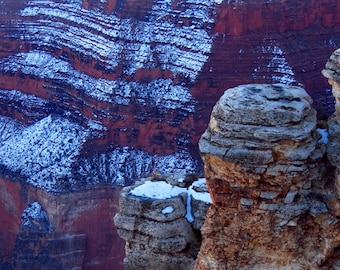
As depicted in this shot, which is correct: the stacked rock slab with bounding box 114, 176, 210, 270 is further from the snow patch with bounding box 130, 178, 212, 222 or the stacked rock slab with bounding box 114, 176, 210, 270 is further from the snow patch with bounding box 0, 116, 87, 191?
the snow patch with bounding box 0, 116, 87, 191

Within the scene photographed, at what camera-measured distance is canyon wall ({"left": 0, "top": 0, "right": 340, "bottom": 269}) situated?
99.0 feet

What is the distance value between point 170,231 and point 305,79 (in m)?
18.9

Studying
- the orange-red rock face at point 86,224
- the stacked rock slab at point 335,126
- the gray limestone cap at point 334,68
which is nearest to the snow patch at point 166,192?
the stacked rock slab at point 335,126

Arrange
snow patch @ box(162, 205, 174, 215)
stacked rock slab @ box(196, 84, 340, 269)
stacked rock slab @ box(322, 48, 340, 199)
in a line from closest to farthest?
stacked rock slab @ box(196, 84, 340, 269), stacked rock slab @ box(322, 48, 340, 199), snow patch @ box(162, 205, 174, 215)

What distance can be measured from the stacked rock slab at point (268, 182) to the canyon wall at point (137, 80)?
19.2 metres

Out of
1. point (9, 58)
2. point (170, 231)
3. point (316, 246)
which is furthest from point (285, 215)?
point (9, 58)

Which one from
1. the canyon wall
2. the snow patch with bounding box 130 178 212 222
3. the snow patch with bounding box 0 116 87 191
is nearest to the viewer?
the snow patch with bounding box 130 178 212 222

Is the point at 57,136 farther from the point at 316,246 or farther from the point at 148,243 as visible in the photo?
the point at 316,246

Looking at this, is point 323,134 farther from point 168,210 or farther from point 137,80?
point 137,80

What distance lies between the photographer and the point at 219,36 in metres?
30.4

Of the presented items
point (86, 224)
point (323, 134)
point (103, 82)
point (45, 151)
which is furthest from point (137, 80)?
point (323, 134)

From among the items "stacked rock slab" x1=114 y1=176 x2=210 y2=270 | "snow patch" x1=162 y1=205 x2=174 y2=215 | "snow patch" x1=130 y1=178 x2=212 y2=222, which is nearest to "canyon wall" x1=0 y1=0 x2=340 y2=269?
"snow patch" x1=130 y1=178 x2=212 y2=222

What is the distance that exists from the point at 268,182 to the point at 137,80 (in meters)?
22.4

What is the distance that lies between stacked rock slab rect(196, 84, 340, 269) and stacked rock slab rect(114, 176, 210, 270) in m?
1.82
